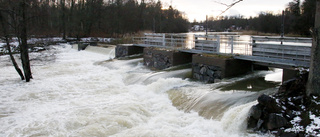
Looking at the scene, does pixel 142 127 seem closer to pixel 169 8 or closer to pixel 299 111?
pixel 299 111

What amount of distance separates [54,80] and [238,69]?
36.3 feet

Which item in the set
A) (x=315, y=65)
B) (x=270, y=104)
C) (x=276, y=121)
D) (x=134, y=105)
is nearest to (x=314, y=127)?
(x=276, y=121)

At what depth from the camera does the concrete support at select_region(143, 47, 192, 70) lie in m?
16.3

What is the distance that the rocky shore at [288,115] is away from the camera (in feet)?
20.3

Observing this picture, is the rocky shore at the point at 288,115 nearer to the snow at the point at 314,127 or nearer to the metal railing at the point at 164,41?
the snow at the point at 314,127

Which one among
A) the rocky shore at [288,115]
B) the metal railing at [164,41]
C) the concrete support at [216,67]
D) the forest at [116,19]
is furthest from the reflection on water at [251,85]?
the forest at [116,19]

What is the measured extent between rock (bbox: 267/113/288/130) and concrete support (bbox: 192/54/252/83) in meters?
5.26

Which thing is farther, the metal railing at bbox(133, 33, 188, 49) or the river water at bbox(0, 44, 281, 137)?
the metal railing at bbox(133, 33, 188, 49)

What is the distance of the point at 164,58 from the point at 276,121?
36.1 ft

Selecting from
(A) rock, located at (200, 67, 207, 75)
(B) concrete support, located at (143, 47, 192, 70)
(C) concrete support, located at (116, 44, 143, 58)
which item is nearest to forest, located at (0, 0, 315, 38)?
(C) concrete support, located at (116, 44, 143, 58)

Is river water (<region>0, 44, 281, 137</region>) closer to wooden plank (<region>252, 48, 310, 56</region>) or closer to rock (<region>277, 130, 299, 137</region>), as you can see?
rock (<region>277, 130, 299, 137</region>)

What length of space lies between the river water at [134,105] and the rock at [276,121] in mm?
505

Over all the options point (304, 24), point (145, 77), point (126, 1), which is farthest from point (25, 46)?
point (126, 1)

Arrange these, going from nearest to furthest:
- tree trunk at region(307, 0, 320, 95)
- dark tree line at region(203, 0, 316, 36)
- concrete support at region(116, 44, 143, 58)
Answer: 1. tree trunk at region(307, 0, 320, 95)
2. concrete support at region(116, 44, 143, 58)
3. dark tree line at region(203, 0, 316, 36)
